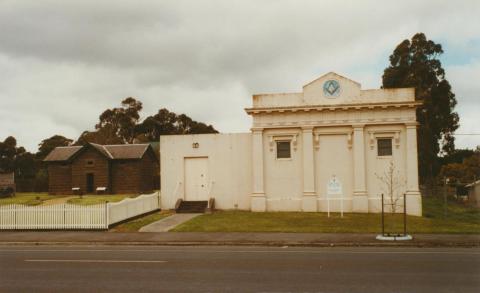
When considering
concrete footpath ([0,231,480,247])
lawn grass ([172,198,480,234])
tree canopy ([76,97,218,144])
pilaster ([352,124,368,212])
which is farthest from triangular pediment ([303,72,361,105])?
tree canopy ([76,97,218,144])

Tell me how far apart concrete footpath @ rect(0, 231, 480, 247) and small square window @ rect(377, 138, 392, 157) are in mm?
9035

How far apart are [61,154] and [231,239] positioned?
37539mm

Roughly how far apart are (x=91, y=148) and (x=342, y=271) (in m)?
41.5

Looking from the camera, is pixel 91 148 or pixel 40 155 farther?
pixel 40 155

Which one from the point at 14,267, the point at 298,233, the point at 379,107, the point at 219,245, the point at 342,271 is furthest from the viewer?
the point at 379,107

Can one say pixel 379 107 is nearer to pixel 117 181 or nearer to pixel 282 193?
pixel 282 193

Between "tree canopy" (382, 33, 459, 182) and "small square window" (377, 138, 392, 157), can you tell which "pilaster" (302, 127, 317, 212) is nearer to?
"small square window" (377, 138, 392, 157)

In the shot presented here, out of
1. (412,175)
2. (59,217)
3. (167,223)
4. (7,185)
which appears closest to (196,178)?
(167,223)

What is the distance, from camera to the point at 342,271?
1079 cm

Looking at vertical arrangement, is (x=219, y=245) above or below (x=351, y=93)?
below

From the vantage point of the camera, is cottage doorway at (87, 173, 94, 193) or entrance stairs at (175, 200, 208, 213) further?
cottage doorway at (87, 173, 94, 193)

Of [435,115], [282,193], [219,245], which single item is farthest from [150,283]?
[435,115]

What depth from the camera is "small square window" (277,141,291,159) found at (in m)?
27.2

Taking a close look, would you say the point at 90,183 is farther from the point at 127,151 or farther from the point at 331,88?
the point at 331,88
